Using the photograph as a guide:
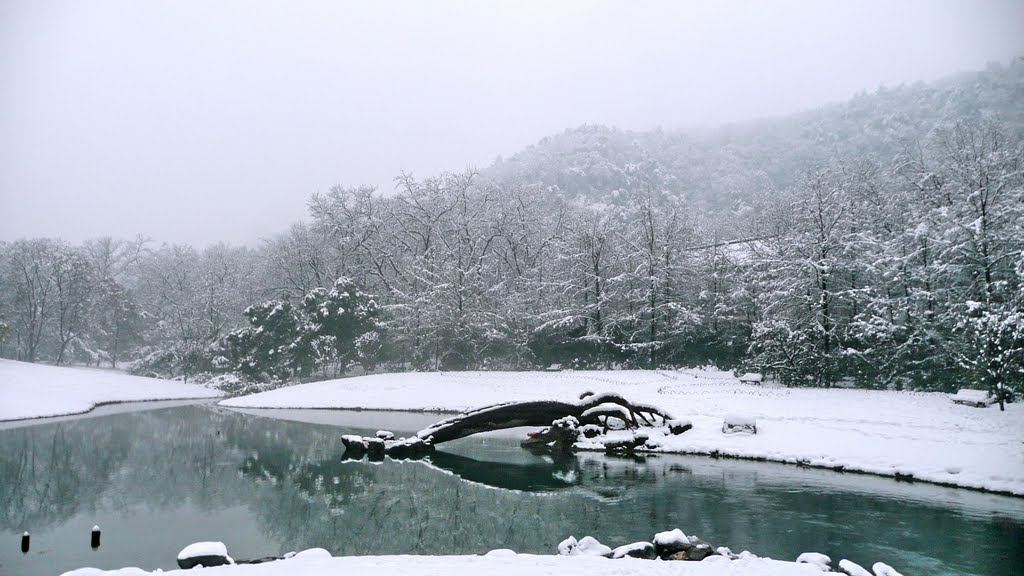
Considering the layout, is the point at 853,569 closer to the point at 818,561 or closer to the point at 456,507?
the point at 818,561

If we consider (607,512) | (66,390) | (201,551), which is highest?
(201,551)

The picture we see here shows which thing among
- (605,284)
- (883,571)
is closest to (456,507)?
(883,571)

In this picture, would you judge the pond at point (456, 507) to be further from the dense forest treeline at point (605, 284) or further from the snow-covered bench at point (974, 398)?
the dense forest treeline at point (605, 284)

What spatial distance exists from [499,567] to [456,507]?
6101mm

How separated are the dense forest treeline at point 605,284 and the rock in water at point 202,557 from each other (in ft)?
73.9

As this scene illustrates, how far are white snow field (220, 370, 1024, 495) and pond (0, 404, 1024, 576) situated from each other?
2.68 ft

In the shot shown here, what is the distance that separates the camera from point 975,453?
52.9 feet

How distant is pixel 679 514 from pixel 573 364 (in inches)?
1148

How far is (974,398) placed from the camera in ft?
67.7

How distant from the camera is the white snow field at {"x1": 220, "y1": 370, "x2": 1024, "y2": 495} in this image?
52.7ft

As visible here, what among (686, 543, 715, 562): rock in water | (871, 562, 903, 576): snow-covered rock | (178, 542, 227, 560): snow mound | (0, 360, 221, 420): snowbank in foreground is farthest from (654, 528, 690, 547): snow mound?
(0, 360, 221, 420): snowbank in foreground

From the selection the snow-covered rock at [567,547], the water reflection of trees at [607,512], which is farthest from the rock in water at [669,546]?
the water reflection of trees at [607,512]

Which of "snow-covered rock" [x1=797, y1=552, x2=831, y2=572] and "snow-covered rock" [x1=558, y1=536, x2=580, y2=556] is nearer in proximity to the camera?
"snow-covered rock" [x1=797, y1=552, x2=831, y2=572]

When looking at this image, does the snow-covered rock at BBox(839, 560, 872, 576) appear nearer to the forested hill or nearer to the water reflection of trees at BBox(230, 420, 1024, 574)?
the water reflection of trees at BBox(230, 420, 1024, 574)
